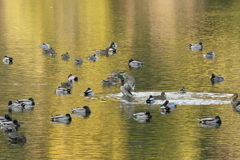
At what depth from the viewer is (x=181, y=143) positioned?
27531mm

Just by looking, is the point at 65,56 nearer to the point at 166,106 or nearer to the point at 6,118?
the point at 166,106

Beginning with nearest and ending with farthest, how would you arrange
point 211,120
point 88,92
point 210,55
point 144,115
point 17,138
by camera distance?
1. point 17,138
2. point 211,120
3. point 144,115
4. point 88,92
5. point 210,55

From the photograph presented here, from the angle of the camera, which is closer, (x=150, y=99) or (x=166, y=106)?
(x=166, y=106)

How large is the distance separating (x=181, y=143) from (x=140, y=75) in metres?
18.5

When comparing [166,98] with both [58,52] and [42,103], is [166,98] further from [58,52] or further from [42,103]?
[58,52]

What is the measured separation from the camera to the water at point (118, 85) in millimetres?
27072

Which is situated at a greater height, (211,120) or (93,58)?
(93,58)

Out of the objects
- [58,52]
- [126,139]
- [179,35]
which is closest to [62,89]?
[126,139]

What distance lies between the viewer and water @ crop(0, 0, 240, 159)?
2707 centimetres

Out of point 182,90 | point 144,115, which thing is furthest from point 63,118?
point 182,90

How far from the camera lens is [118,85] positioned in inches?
1640

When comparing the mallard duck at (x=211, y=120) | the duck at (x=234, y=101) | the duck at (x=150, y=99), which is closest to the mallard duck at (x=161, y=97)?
the duck at (x=150, y=99)

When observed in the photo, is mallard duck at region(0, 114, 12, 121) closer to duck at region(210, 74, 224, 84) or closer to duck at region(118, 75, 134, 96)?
duck at region(118, 75, 134, 96)

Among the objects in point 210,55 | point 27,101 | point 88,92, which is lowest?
point 27,101
